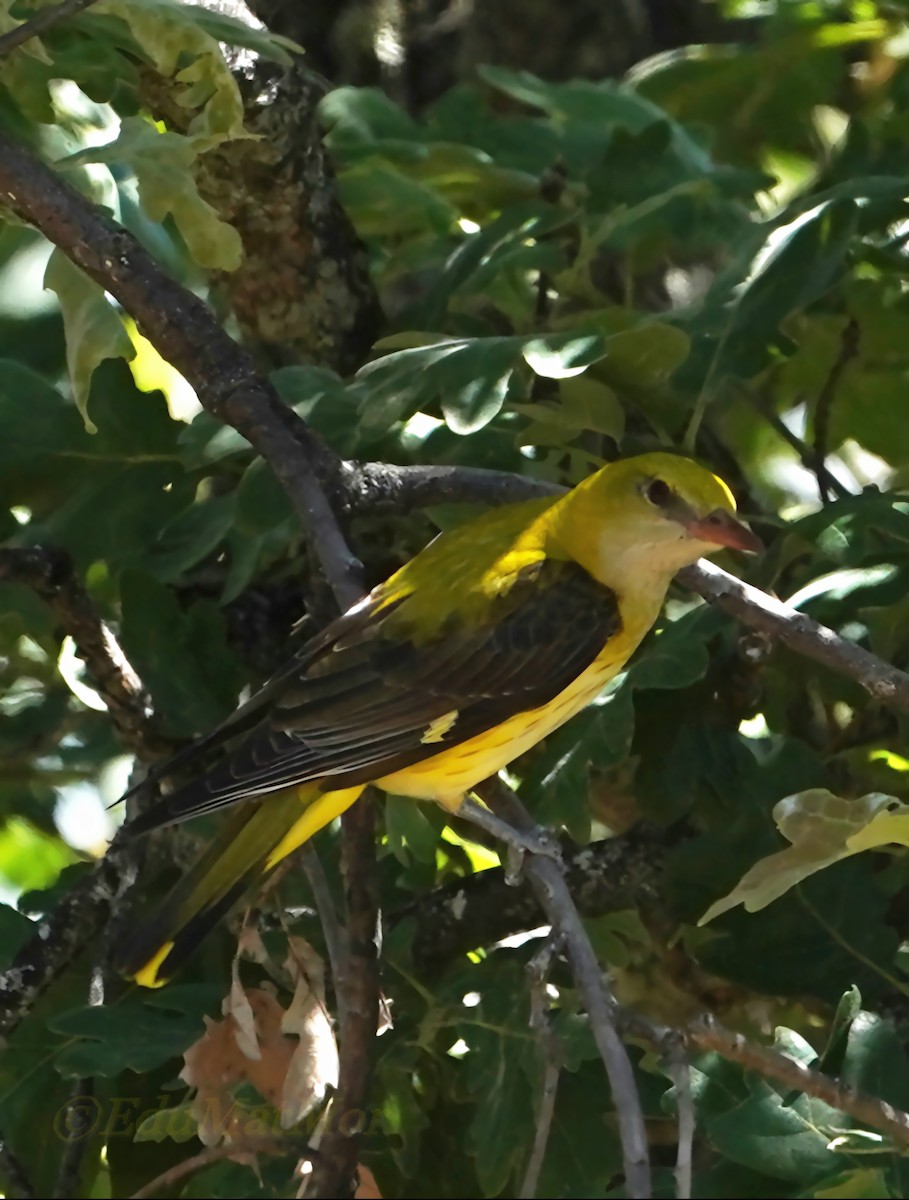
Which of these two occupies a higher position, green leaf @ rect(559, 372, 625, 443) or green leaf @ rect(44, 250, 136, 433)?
green leaf @ rect(44, 250, 136, 433)

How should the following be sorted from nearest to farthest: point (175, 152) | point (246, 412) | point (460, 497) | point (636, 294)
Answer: point (175, 152) < point (246, 412) < point (460, 497) < point (636, 294)

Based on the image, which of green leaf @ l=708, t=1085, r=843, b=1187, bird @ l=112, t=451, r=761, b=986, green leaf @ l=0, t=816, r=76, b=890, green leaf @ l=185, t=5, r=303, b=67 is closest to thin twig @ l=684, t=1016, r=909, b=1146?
green leaf @ l=708, t=1085, r=843, b=1187

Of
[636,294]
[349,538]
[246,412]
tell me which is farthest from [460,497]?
[636,294]

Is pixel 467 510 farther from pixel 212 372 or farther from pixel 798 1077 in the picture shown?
pixel 798 1077

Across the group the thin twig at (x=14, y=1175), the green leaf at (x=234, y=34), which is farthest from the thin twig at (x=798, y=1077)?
the green leaf at (x=234, y=34)

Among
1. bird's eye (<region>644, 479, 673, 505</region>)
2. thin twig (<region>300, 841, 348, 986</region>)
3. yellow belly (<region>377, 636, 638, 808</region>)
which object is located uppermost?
bird's eye (<region>644, 479, 673, 505</region>)

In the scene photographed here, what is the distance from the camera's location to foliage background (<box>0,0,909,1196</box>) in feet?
5.11

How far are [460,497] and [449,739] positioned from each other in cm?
30

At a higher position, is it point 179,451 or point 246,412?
point 246,412

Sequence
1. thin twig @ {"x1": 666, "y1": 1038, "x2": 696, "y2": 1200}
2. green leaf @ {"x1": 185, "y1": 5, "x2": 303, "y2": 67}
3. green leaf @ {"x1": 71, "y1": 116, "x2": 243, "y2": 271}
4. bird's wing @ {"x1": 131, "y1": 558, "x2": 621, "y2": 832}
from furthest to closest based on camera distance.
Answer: bird's wing @ {"x1": 131, "y1": 558, "x2": 621, "y2": 832} → green leaf @ {"x1": 185, "y1": 5, "x2": 303, "y2": 67} → green leaf @ {"x1": 71, "y1": 116, "x2": 243, "y2": 271} → thin twig @ {"x1": 666, "y1": 1038, "x2": 696, "y2": 1200}

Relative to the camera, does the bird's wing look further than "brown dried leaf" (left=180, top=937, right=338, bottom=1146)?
Yes

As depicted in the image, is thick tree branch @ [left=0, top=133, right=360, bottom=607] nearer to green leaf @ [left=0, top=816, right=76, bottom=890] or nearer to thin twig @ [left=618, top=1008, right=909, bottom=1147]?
thin twig @ [left=618, top=1008, right=909, bottom=1147]

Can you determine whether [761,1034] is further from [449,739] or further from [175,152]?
[175,152]

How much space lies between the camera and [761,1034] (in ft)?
6.40
